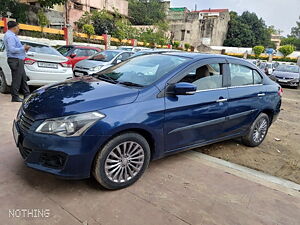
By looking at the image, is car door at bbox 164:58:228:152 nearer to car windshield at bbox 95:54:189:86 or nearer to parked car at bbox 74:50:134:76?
car windshield at bbox 95:54:189:86

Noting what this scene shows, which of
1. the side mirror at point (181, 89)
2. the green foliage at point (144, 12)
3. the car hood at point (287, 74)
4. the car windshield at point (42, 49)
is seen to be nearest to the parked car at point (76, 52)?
the car windshield at point (42, 49)

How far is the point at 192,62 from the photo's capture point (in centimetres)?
323

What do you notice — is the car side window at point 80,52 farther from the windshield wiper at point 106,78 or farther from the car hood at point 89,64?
the windshield wiper at point 106,78

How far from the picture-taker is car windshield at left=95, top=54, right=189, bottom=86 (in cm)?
307

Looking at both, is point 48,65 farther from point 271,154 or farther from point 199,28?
point 199,28

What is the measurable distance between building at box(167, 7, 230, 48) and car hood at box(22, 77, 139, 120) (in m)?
45.0

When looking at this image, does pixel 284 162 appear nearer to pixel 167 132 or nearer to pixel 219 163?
pixel 219 163

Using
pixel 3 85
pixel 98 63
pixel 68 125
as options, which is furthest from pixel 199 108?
pixel 98 63

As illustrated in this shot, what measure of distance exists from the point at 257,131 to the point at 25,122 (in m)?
3.66

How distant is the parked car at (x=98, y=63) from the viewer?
8.50 m

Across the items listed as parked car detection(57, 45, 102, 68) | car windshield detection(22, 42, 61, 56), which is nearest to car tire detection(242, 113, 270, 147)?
car windshield detection(22, 42, 61, 56)

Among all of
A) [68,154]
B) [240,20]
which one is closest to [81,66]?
[68,154]

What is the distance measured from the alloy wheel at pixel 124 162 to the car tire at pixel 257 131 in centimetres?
228

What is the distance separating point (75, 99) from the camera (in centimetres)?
255
